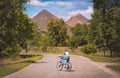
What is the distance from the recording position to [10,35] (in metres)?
40.5

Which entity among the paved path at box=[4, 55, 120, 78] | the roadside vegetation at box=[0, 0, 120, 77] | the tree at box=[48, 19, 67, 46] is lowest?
the paved path at box=[4, 55, 120, 78]

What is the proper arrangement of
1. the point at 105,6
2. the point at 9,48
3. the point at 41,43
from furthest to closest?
the point at 41,43 < the point at 105,6 < the point at 9,48

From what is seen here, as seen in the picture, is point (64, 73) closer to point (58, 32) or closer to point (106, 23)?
point (106, 23)

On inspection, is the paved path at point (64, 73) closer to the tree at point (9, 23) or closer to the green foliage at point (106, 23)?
the green foliage at point (106, 23)

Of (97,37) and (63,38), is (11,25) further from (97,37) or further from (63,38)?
(63,38)

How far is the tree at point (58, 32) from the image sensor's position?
12388 centimetres

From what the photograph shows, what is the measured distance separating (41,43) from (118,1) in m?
74.9

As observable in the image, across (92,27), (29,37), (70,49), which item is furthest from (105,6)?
(70,49)

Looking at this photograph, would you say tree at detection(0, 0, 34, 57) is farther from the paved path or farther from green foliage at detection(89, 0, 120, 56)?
green foliage at detection(89, 0, 120, 56)

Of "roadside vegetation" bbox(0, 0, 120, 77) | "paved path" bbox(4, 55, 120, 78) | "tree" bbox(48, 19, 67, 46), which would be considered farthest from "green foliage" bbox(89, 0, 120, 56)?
"tree" bbox(48, 19, 67, 46)

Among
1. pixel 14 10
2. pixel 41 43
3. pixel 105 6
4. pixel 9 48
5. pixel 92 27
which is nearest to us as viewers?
pixel 14 10

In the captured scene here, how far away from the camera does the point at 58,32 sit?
413ft

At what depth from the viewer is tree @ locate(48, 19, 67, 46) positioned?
124 meters

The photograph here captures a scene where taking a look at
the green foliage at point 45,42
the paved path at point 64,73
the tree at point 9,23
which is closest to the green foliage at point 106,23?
the paved path at point 64,73
